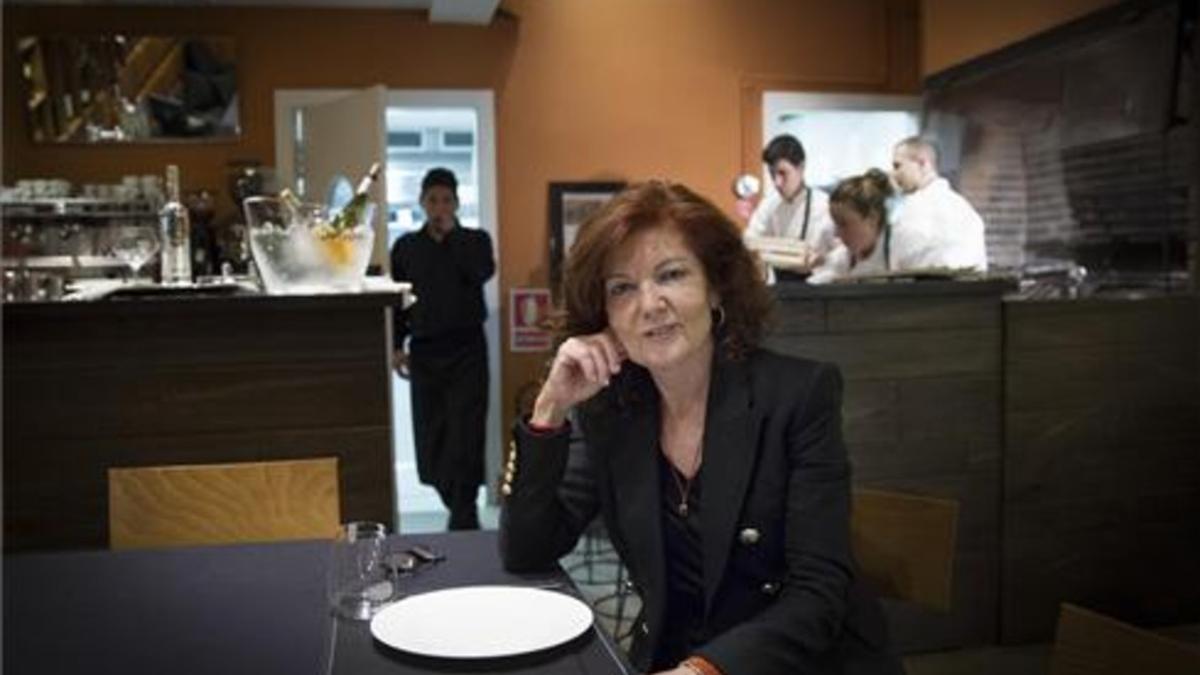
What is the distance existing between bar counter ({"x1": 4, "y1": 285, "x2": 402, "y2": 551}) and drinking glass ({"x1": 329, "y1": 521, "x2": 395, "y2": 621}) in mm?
948

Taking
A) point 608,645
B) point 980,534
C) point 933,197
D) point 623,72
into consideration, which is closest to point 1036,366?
point 980,534

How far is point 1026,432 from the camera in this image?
3.29 meters

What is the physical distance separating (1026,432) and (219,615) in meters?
2.57

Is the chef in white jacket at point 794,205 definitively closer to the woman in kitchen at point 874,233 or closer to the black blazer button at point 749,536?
the woman in kitchen at point 874,233

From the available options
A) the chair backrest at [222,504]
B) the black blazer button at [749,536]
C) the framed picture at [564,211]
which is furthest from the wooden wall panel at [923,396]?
the framed picture at [564,211]

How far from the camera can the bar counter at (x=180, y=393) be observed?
7.80ft

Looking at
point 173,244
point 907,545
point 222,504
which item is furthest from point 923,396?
point 173,244

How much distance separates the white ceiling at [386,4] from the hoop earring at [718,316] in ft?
12.0

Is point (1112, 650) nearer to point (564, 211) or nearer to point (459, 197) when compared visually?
point (564, 211)

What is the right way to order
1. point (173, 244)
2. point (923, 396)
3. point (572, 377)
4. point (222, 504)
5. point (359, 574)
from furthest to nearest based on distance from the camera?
point (923, 396) → point (173, 244) → point (222, 504) → point (572, 377) → point (359, 574)

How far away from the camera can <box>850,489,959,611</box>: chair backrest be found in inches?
73.8

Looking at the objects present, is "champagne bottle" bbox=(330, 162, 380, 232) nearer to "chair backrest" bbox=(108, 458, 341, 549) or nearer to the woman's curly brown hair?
"chair backrest" bbox=(108, 458, 341, 549)

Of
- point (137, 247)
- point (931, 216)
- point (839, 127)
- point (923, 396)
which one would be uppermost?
point (839, 127)

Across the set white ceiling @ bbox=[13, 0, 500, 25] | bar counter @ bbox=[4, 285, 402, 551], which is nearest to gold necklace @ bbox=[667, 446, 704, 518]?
bar counter @ bbox=[4, 285, 402, 551]
